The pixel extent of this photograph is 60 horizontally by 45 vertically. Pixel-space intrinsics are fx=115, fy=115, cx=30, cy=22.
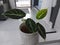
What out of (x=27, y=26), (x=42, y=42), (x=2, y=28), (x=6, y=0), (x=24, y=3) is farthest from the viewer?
(x=24, y=3)

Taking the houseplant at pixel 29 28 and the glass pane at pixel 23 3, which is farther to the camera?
the glass pane at pixel 23 3

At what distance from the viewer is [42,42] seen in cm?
91

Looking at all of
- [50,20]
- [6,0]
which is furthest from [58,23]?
[6,0]

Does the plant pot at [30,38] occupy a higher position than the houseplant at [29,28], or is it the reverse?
the houseplant at [29,28]

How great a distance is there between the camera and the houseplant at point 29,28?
0.73m

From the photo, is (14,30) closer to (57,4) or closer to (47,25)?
(47,25)

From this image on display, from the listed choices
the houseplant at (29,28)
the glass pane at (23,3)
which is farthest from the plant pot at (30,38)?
the glass pane at (23,3)

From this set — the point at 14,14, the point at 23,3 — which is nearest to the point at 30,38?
the point at 14,14

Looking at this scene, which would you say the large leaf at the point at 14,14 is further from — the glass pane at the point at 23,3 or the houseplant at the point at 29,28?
the glass pane at the point at 23,3

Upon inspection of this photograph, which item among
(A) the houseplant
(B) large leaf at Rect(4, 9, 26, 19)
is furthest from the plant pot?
(B) large leaf at Rect(4, 9, 26, 19)

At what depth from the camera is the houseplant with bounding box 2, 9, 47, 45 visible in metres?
0.73

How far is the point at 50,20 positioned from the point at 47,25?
0.06 metres

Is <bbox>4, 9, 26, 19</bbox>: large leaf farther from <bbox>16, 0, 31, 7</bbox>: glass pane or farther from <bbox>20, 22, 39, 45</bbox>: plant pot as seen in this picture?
<bbox>16, 0, 31, 7</bbox>: glass pane

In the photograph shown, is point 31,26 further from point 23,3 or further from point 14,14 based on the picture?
point 23,3
